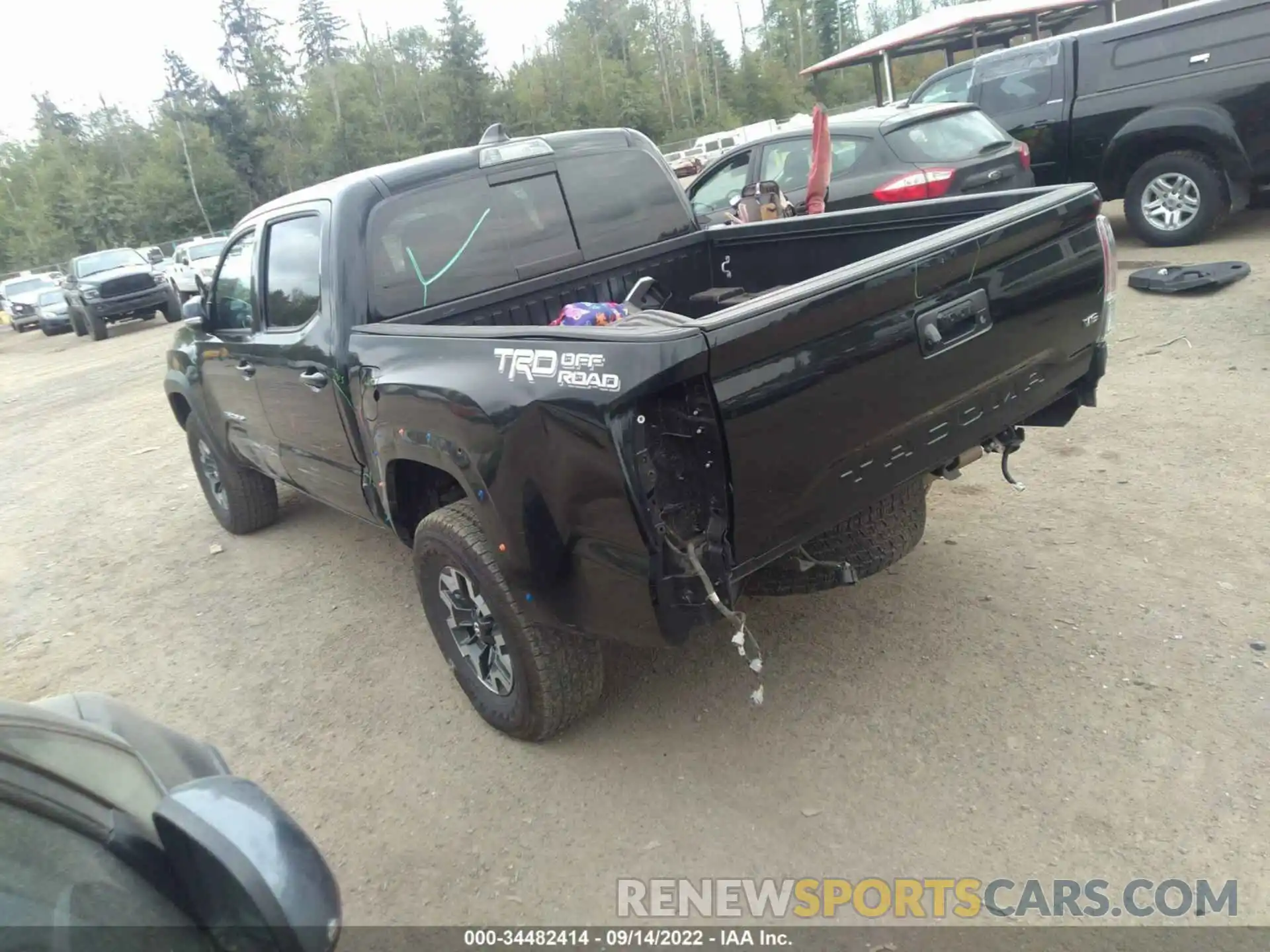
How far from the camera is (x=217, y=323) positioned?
4914 millimetres

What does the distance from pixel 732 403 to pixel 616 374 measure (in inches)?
11.9

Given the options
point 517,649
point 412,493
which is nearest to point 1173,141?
point 412,493

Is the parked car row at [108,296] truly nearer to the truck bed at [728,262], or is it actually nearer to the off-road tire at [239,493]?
the off-road tire at [239,493]

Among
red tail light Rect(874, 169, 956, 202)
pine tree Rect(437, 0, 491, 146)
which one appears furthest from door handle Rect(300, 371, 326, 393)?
pine tree Rect(437, 0, 491, 146)

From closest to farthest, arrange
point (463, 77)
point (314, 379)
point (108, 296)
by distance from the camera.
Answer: point (314, 379) → point (108, 296) → point (463, 77)

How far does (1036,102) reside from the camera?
9273 millimetres

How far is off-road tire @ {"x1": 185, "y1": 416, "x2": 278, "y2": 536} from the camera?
5.68m

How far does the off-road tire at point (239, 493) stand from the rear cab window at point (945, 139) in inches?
221

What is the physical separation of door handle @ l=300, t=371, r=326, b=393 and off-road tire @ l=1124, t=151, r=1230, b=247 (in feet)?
26.3

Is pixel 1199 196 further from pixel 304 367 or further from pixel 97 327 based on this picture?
pixel 97 327

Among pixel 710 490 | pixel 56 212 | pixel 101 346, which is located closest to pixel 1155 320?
pixel 710 490

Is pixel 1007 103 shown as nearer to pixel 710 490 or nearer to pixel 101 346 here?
pixel 710 490

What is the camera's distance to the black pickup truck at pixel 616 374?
2.42 metres

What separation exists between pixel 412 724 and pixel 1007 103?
354 inches
